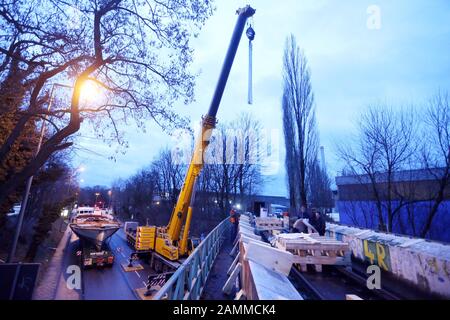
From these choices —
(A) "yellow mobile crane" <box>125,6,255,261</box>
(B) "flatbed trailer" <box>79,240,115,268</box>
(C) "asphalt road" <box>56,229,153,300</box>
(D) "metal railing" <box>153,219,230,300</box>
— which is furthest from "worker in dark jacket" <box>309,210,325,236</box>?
(B) "flatbed trailer" <box>79,240,115,268</box>

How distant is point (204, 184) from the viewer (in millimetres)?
33344

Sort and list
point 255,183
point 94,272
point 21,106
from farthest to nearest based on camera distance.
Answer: point 255,183
point 94,272
point 21,106

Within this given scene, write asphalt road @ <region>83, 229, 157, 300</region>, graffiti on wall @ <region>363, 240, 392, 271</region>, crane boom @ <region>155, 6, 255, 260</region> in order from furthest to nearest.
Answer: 1. asphalt road @ <region>83, 229, 157, 300</region>
2. crane boom @ <region>155, 6, 255, 260</region>
3. graffiti on wall @ <region>363, 240, 392, 271</region>

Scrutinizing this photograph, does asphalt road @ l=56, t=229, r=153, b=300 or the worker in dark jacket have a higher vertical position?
the worker in dark jacket

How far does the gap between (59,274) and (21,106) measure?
1114cm

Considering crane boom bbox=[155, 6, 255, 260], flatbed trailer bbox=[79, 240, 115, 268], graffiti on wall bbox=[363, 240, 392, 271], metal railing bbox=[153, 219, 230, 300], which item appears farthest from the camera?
flatbed trailer bbox=[79, 240, 115, 268]

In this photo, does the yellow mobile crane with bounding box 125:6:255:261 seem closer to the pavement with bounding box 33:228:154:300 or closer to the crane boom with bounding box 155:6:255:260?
the crane boom with bounding box 155:6:255:260

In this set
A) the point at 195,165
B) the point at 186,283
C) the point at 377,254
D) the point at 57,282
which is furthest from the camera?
the point at 57,282

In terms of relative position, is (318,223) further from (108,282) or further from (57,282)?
(57,282)

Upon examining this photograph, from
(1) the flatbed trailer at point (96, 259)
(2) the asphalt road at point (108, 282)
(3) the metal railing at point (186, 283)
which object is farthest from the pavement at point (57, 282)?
(3) the metal railing at point (186, 283)

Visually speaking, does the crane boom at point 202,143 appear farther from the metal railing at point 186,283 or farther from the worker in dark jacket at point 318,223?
the worker in dark jacket at point 318,223

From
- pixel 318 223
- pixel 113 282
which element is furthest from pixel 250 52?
pixel 113 282

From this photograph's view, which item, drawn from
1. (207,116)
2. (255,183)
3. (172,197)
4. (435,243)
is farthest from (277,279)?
(172,197)
